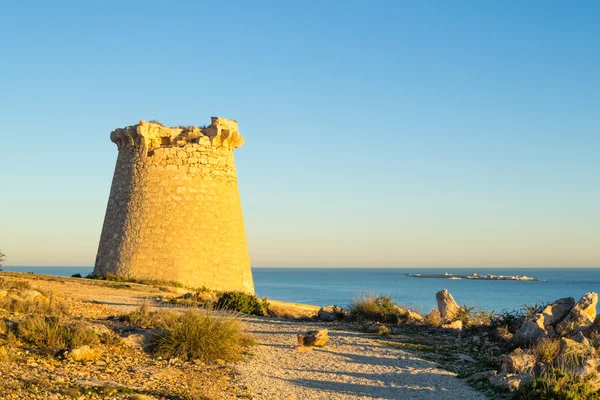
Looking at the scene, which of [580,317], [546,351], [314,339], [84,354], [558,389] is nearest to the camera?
[558,389]

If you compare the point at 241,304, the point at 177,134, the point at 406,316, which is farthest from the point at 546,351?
the point at 177,134

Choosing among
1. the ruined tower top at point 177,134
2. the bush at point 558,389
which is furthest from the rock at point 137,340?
the ruined tower top at point 177,134

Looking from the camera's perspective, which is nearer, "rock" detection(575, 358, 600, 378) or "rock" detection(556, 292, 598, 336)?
"rock" detection(575, 358, 600, 378)

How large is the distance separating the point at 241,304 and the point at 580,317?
7877 mm

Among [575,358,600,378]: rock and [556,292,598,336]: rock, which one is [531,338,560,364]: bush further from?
[556,292,598,336]: rock

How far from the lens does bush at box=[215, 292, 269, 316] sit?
50.9 ft

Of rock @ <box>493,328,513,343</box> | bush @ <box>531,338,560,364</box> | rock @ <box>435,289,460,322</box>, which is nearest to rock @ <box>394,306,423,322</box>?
rock @ <box>435,289,460,322</box>

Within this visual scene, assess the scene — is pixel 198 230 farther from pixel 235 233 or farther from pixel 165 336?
pixel 165 336

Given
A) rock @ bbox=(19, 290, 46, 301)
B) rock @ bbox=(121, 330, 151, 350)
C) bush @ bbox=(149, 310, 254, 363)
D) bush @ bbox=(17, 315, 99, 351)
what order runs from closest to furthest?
1. bush @ bbox=(17, 315, 99, 351)
2. bush @ bbox=(149, 310, 254, 363)
3. rock @ bbox=(121, 330, 151, 350)
4. rock @ bbox=(19, 290, 46, 301)

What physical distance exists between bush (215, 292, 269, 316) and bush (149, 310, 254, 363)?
16.3 feet

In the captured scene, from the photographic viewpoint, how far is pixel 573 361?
9648mm

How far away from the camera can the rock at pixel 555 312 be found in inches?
505

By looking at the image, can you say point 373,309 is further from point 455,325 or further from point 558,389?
point 558,389

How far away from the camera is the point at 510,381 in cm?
897
